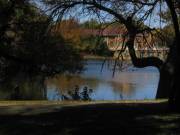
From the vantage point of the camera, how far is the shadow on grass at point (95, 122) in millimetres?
11484

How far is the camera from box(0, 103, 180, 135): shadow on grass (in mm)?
11484

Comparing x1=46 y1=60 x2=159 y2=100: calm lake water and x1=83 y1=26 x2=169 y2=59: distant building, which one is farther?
x1=46 y1=60 x2=159 y2=100: calm lake water

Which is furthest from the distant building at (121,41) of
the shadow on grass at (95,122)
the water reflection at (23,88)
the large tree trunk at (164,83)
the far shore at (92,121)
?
the water reflection at (23,88)

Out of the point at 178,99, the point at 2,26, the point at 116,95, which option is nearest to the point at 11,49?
the point at 2,26

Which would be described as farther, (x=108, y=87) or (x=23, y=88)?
(x=108, y=87)

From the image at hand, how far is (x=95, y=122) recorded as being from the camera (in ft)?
40.8

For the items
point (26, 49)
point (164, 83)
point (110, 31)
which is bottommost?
point (164, 83)

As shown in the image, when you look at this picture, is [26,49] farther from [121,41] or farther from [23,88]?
[121,41]

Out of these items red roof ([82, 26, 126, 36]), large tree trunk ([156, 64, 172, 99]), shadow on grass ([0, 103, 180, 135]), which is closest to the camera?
shadow on grass ([0, 103, 180, 135])

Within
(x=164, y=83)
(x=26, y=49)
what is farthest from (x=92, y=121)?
(x=26, y=49)

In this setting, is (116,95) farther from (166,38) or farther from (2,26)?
(166,38)

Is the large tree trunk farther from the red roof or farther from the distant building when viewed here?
the red roof

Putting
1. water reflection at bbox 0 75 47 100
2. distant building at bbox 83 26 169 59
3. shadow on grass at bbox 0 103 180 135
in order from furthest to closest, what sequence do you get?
water reflection at bbox 0 75 47 100
distant building at bbox 83 26 169 59
shadow on grass at bbox 0 103 180 135


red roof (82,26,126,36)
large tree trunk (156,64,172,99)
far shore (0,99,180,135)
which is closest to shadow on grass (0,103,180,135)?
far shore (0,99,180,135)
